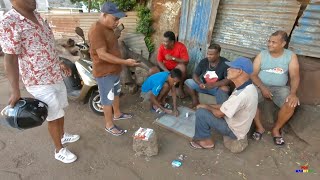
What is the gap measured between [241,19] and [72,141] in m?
3.57

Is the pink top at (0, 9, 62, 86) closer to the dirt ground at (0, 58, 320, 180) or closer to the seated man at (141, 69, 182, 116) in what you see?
the dirt ground at (0, 58, 320, 180)

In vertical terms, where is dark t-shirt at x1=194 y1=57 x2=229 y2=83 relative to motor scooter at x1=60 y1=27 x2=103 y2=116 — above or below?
above

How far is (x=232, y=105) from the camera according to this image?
2867 mm

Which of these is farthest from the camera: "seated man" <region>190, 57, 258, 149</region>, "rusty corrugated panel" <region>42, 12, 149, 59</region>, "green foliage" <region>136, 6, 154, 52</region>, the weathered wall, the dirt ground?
"rusty corrugated panel" <region>42, 12, 149, 59</region>

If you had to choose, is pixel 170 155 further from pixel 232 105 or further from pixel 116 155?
pixel 232 105

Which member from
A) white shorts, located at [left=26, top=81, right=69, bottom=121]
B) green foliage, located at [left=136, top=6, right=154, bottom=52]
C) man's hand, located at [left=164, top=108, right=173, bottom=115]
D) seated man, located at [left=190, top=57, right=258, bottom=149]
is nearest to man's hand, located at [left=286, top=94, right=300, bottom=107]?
seated man, located at [left=190, top=57, right=258, bottom=149]

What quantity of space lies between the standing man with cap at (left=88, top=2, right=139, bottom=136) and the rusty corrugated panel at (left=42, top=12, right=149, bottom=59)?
105 inches

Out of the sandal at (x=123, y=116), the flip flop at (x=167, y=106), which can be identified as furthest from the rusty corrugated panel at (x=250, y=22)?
the sandal at (x=123, y=116)

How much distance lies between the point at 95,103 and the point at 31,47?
2016mm

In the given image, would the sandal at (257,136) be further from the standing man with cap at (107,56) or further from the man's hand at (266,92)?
the standing man with cap at (107,56)

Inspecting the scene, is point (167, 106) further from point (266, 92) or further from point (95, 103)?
point (266, 92)

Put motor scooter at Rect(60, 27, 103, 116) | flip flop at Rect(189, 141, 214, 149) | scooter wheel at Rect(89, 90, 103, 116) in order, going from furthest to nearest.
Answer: scooter wheel at Rect(89, 90, 103, 116)
motor scooter at Rect(60, 27, 103, 116)
flip flop at Rect(189, 141, 214, 149)

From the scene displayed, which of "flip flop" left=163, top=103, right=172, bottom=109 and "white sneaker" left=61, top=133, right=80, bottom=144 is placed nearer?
"white sneaker" left=61, top=133, right=80, bottom=144

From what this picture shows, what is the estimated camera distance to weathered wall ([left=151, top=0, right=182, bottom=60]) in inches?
221
